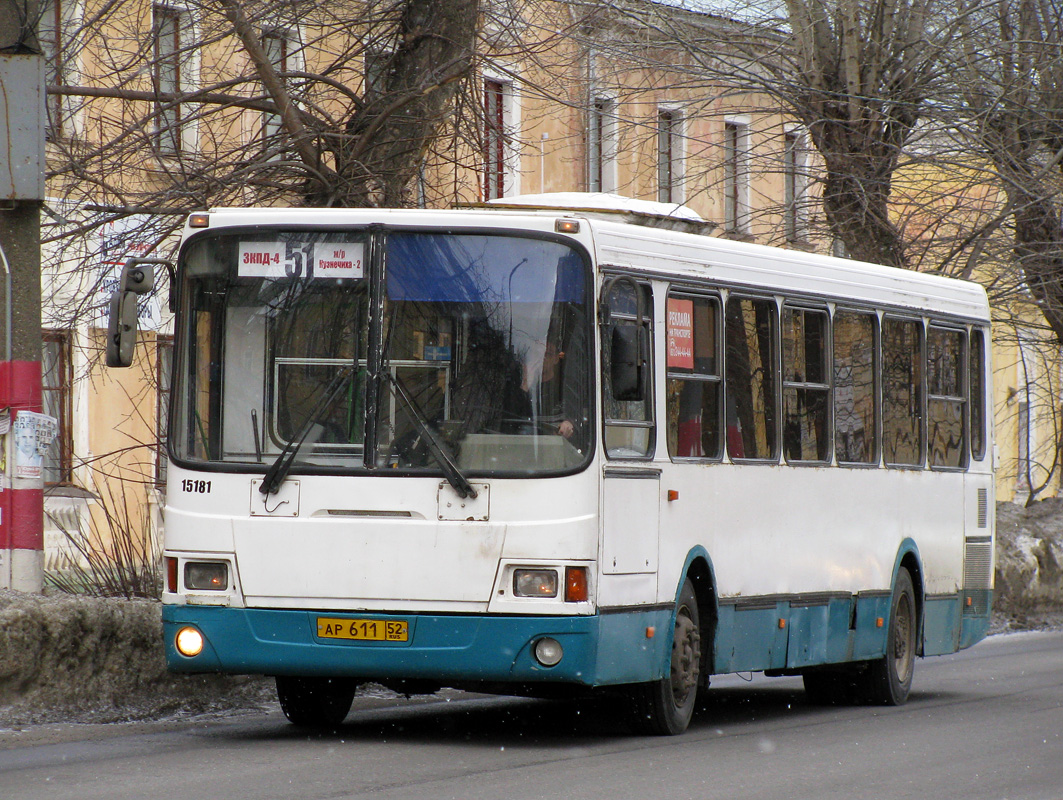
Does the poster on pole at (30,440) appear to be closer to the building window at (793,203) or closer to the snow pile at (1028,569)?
the building window at (793,203)

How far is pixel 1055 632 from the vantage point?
21938 millimetres

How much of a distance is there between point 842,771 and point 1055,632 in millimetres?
13390

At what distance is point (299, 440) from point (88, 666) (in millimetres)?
2102

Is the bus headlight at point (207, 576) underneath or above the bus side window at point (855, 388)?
underneath

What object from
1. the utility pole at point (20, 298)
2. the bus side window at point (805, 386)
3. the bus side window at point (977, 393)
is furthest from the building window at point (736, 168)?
the utility pole at point (20, 298)

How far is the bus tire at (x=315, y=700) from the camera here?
10.6 m

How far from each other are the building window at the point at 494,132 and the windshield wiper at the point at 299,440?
6.91 meters

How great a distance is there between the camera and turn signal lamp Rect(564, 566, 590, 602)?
30.9 ft

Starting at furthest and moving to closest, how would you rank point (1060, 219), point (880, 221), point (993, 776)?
1. point (1060, 219)
2. point (880, 221)
3. point (993, 776)

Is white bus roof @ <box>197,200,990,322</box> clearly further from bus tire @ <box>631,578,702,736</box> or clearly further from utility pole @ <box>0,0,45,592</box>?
utility pole @ <box>0,0,45,592</box>

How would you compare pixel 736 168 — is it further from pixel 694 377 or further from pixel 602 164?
pixel 694 377

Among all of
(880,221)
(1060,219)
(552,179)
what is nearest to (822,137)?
(880,221)

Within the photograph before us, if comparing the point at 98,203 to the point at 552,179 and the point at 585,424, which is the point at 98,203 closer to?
the point at 585,424

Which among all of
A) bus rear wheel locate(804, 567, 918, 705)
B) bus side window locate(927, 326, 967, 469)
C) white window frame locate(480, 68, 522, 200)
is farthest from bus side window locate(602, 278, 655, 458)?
white window frame locate(480, 68, 522, 200)
